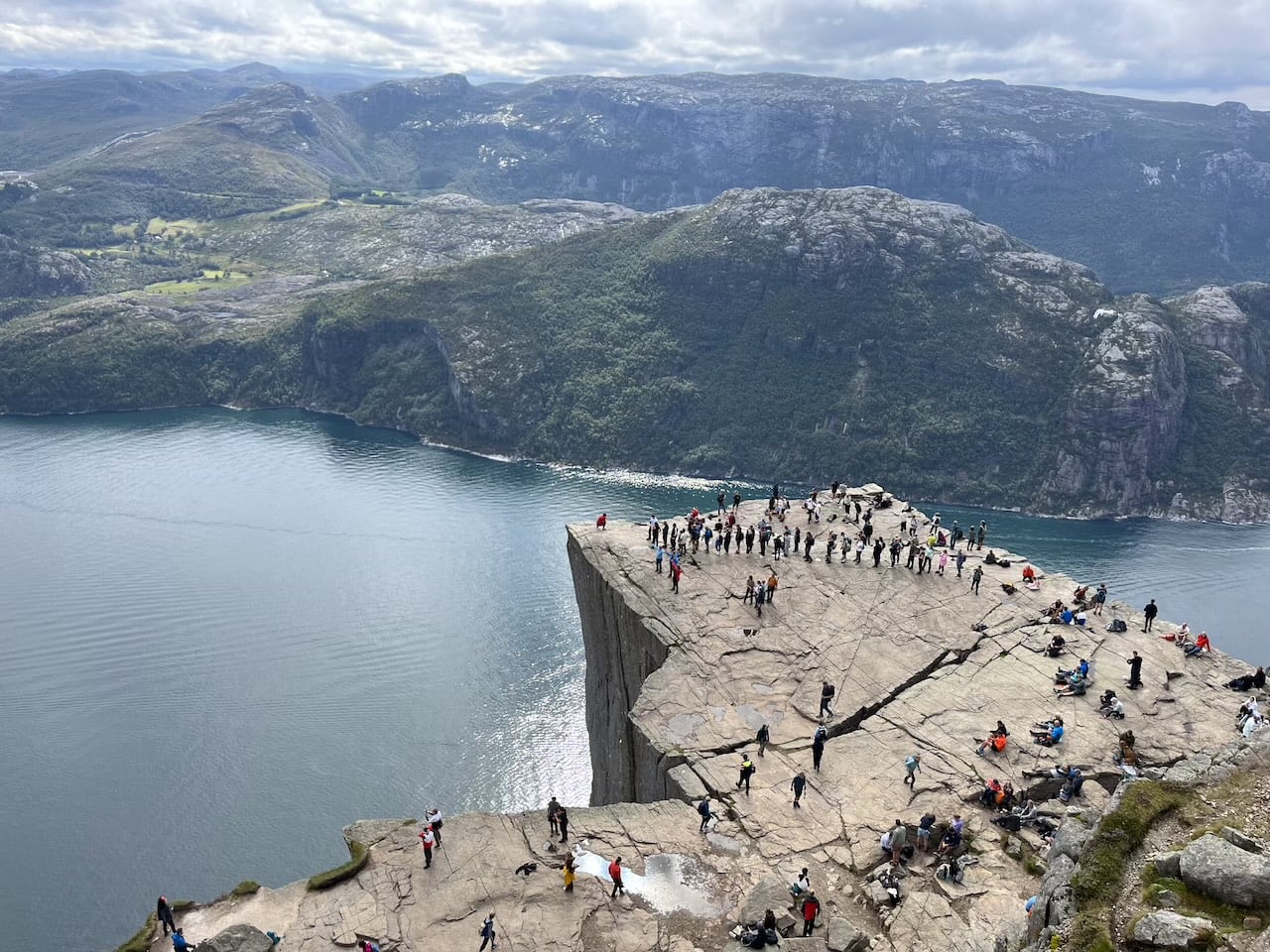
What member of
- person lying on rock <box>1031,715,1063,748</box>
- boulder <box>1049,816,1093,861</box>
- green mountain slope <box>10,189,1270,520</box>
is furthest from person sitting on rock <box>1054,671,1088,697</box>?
green mountain slope <box>10,189,1270,520</box>

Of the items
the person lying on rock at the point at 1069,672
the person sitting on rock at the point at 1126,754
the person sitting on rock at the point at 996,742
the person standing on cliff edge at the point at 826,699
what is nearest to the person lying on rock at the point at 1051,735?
the person sitting on rock at the point at 996,742

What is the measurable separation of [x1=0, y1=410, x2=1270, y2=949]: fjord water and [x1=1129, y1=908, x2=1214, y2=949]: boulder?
55.9 metres

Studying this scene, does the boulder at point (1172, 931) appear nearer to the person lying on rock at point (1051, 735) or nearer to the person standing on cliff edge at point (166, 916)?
the person lying on rock at point (1051, 735)

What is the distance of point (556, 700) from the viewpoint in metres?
83.7

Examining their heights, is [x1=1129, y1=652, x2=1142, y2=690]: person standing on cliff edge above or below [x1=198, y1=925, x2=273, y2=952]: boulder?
above

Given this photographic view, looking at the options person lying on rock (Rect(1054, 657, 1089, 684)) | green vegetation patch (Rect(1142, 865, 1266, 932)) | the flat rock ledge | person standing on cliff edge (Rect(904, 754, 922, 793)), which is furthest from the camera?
person lying on rock (Rect(1054, 657, 1089, 684))

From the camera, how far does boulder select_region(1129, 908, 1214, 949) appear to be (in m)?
18.0

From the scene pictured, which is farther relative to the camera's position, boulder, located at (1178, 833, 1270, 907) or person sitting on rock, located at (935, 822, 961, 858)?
person sitting on rock, located at (935, 822, 961, 858)

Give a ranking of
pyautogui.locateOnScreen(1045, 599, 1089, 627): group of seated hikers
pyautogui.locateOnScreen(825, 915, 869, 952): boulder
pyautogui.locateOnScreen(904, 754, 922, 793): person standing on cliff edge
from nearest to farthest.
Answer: pyautogui.locateOnScreen(825, 915, 869, 952): boulder → pyautogui.locateOnScreen(904, 754, 922, 793): person standing on cliff edge → pyautogui.locateOnScreen(1045, 599, 1089, 627): group of seated hikers

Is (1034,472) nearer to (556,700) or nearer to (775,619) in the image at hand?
(556,700)

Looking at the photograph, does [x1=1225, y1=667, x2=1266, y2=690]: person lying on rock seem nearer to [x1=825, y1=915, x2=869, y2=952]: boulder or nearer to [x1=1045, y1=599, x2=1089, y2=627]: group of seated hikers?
[x1=1045, y1=599, x2=1089, y2=627]: group of seated hikers

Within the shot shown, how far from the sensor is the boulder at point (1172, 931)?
18.0 metres

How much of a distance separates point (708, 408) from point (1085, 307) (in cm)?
7183

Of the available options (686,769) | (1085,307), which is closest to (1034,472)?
(1085,307)
